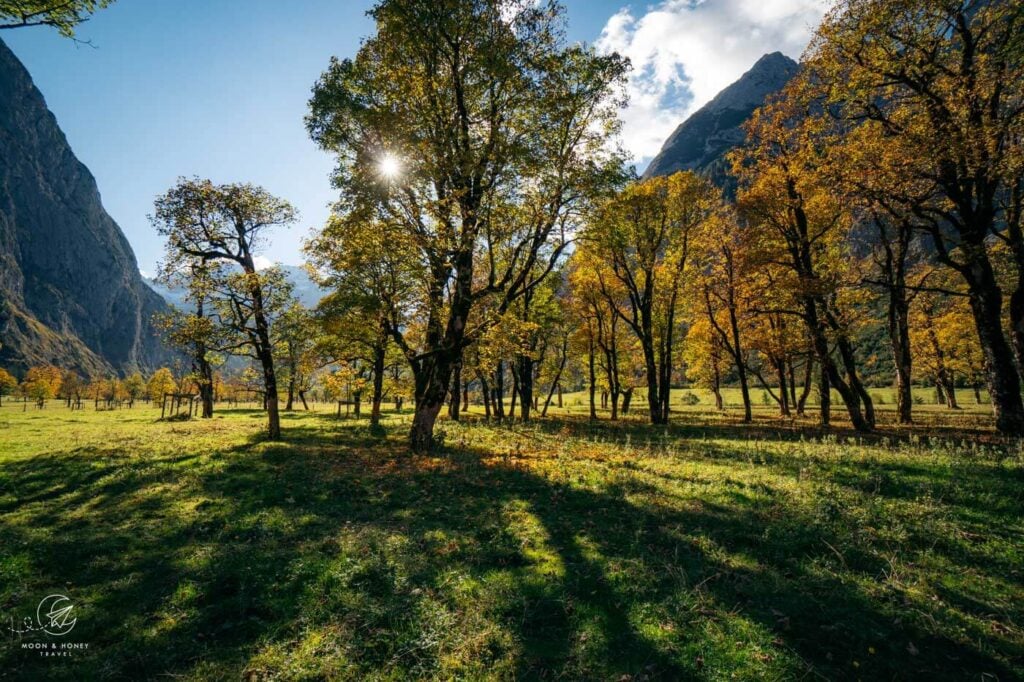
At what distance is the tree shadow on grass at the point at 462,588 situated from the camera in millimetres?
5516

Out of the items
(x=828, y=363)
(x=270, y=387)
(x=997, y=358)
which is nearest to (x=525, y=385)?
(x=270, y=387)

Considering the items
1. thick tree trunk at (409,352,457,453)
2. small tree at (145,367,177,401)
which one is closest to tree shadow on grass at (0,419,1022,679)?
thick tree trunk at (409,352,457,453)

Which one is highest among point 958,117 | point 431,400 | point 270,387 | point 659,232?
point 659,232

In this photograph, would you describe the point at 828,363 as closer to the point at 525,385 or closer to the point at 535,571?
the point at 535,571

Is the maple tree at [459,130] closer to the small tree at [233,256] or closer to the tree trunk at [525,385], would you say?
the small tree at [233,256]

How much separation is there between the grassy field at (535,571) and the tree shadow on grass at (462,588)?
4 cm

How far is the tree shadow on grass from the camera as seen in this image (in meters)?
5.52

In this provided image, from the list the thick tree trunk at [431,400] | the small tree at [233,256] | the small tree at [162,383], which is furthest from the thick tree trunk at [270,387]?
the small tree at [162,383]

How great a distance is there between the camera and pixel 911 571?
23.2 feet

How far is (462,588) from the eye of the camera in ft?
23.7

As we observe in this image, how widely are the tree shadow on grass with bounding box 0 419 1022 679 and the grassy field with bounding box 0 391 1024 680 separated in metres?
0.04

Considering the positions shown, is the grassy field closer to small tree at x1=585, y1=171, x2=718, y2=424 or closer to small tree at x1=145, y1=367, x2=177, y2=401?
small tree at x1=585, y1=171, x2=718, y2=424

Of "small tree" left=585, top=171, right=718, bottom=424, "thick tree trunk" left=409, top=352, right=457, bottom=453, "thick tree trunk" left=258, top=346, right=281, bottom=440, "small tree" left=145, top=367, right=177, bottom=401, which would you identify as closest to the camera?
"thick tree trunk" left=409, top=352, right=457, bottom=453

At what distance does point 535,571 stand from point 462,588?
1.42 meters
